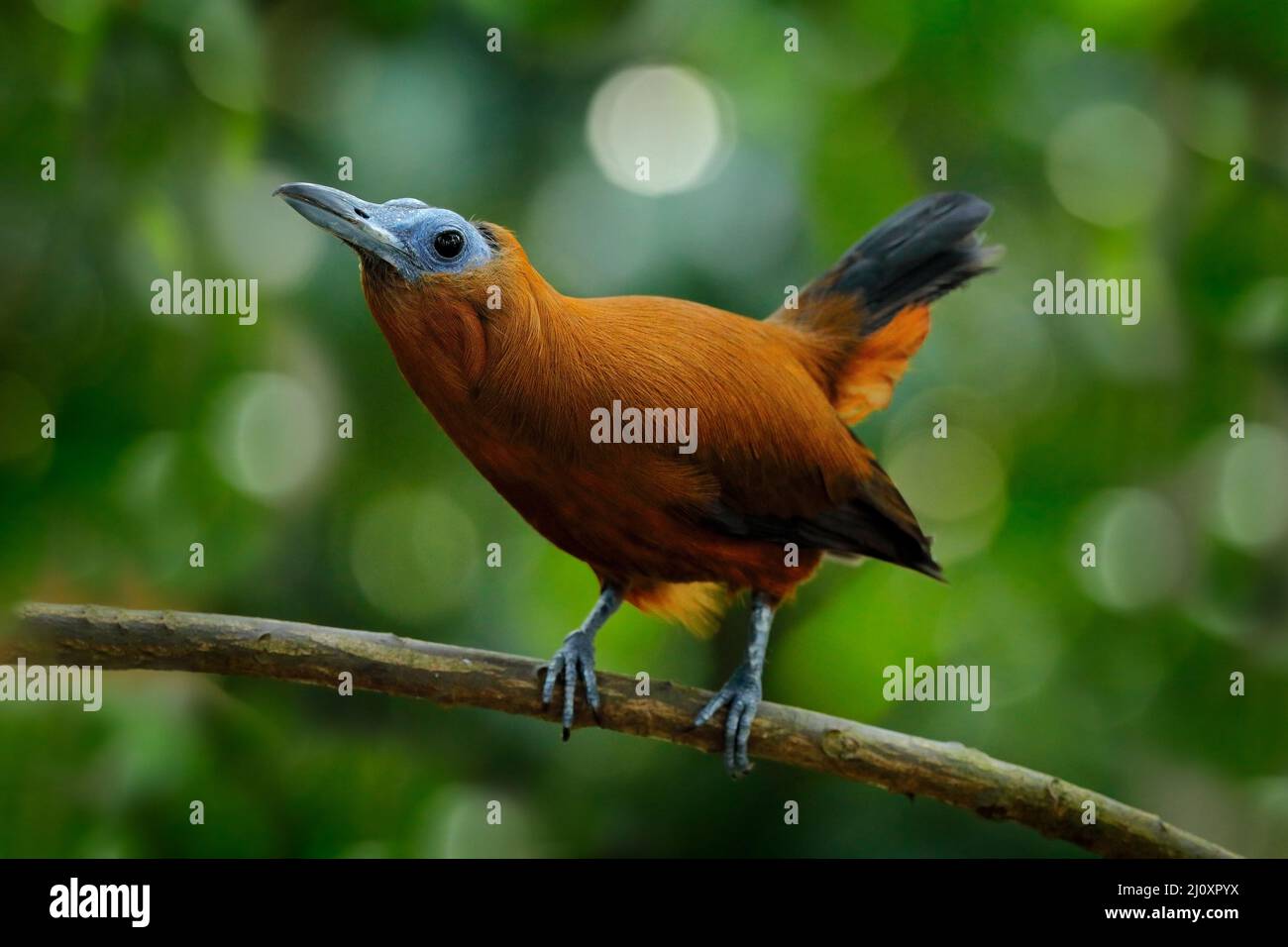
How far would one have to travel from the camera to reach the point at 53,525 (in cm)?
281

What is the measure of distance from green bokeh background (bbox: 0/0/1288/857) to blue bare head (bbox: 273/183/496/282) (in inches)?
37.6

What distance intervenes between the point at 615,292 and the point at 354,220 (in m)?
1.08

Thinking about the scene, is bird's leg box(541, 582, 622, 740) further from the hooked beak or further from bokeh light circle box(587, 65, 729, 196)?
bokeh light circle box(587, 65, 729, 196)

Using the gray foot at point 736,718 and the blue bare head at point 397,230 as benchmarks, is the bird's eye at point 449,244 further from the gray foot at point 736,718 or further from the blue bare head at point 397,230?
the gray foot at point 736,718

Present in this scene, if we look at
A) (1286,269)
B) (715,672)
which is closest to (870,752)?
(715,672)

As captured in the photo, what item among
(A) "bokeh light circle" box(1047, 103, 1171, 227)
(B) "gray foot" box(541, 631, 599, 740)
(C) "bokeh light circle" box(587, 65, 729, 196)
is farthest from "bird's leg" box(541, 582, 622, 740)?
(A) "bokeh light circle" box(1047, 103, 1171, 227)

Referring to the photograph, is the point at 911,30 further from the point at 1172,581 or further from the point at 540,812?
the point at 540,812

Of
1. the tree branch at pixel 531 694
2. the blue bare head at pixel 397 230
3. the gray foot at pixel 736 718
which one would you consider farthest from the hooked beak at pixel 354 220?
the gray foot at pixel 736 718

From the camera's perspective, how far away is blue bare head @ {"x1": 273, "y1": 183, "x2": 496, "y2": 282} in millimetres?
1967

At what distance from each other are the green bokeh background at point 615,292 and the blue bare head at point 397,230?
0.96 meters

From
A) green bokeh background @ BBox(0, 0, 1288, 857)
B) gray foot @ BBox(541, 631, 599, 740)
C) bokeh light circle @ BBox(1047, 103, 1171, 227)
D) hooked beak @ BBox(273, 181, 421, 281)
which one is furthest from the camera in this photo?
bokeh light circle @ BBox(1047, 103, 1171, 227)

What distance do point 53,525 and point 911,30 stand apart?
2.42 meters

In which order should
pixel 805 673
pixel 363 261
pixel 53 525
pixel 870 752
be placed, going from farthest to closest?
pixel 805 673 < pixel 53 525 < pixel 870 752 < pixel 363 261

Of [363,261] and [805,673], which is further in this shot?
[805,673]
